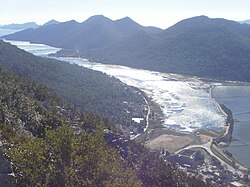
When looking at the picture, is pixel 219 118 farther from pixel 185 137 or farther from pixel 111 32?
pixel 111 32

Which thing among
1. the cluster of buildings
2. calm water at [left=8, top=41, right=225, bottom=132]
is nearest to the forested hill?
calm water at [left=8, top=41, right=225, bottom=132]

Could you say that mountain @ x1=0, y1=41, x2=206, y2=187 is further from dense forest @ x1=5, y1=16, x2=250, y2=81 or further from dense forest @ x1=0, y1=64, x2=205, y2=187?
dense forest @ x1=5, y1=16, x2=250, y2=81

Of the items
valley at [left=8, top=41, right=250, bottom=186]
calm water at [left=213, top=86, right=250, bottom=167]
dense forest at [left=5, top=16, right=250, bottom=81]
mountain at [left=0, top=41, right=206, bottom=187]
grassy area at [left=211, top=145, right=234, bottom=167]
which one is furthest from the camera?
dense forest at [left=5, top=16, right=250, bottom=81]

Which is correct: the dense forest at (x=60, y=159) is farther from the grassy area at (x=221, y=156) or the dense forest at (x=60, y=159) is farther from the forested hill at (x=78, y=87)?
the forested hill at (x=78, y=87)

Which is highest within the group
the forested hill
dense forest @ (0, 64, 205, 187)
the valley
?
dense forest @ (0, 64, 205, 187)

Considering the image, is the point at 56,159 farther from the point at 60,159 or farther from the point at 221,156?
the point at 221,156

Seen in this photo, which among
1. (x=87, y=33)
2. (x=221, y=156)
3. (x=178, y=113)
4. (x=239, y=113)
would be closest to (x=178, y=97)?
(x=178, y=113)

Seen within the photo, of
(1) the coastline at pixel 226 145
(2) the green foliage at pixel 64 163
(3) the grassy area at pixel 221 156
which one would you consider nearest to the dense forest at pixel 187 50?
(1) the coastline at pixel 226 145
